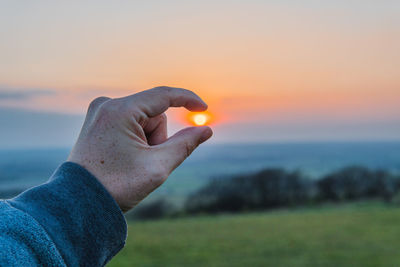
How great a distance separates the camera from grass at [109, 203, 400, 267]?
33.0ft

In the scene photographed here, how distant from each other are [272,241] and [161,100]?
11.1 meters

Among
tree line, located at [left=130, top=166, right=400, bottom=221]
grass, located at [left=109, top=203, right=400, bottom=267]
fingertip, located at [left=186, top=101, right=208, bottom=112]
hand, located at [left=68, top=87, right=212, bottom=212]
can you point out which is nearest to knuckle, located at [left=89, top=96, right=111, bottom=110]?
hand, located at [left=68, top=87, right=212, bottom=212]

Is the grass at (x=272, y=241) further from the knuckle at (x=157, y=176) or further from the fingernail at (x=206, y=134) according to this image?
the knuckle at (x=157, y=176)

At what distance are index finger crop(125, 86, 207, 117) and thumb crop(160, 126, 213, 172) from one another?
0.09 meters

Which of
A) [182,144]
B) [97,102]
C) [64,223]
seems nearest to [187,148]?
[182,144]

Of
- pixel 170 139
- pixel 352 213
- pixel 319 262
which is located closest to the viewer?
pixel 170 139

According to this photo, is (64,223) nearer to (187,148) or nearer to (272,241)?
(187,148)

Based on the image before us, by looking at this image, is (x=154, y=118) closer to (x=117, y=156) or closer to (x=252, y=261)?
(x=117, y=156)

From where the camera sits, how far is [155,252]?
35.9ft

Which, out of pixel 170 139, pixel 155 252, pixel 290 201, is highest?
pixel 170 139

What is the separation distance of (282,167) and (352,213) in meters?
4.79

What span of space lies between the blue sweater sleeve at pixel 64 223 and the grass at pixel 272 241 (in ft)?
30.4

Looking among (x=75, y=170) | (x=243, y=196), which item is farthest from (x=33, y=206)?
(x=243, y=196)

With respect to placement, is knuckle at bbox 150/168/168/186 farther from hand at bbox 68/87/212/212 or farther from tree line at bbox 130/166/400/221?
tree line at bbox 130/166/400/221
